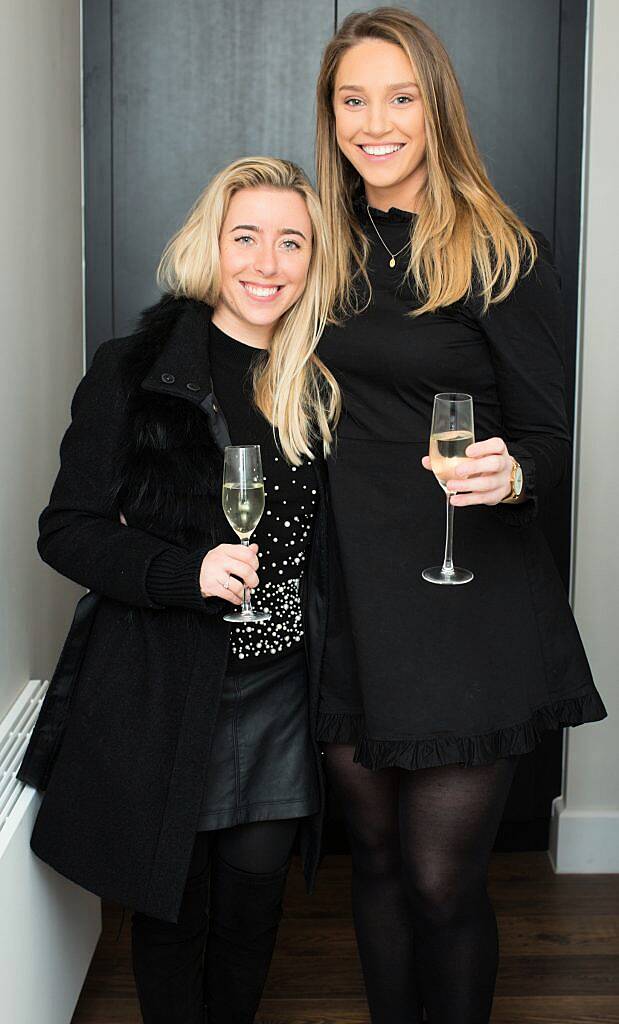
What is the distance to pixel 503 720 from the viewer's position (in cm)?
191

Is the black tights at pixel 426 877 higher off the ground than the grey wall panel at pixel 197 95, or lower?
lower

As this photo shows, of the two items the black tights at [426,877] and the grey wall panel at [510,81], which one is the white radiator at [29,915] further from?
the grey wall panel at [510,81]

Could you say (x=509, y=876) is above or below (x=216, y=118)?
below

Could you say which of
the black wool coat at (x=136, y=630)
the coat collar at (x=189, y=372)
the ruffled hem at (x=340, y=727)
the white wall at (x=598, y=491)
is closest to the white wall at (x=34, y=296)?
the black wool coat at (x=136, y=630)

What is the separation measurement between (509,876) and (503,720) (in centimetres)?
132

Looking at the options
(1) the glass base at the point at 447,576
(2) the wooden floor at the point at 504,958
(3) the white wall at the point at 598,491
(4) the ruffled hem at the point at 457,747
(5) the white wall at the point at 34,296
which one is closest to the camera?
(1) the glass base at the point at 447,576

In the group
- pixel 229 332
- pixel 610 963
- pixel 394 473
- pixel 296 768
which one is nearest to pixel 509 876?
pixel 610 963

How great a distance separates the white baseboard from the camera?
307cm

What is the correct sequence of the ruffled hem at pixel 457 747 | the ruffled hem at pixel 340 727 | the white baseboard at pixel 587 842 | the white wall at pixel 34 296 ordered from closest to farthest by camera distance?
1. the ruffled hem at pixel 457 747
2. the ruffled hem at pixel 340 727
3. the white wall at pixel 34 296
4. the white baseboard at pixel 587 842

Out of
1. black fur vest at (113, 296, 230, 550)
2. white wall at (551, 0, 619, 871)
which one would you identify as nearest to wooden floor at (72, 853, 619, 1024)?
white wall at (551, 0, 619, 871)

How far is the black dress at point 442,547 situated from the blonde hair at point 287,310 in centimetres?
4

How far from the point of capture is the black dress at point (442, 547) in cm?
190

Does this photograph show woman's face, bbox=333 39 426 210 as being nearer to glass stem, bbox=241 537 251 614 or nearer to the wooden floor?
glass stem, bbox=241 537 251 614

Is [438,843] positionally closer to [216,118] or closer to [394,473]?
[394,473]
